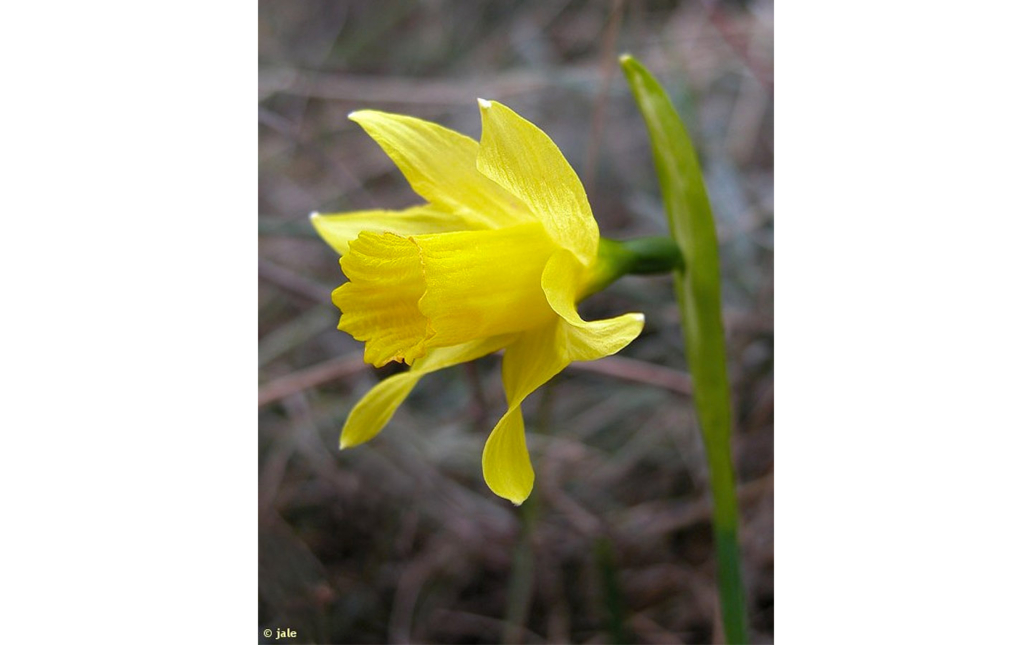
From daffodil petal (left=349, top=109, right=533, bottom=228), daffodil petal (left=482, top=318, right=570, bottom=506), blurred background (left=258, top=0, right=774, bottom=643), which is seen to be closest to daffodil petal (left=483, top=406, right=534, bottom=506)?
daffodil petal (left=482, top=318, right=570, bottom=506)

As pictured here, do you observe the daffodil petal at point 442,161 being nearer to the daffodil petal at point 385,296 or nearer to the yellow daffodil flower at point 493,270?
the yellow daffodil flower at point 493,270

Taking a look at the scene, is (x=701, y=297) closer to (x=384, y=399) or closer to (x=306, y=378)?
(x=384, y=399)

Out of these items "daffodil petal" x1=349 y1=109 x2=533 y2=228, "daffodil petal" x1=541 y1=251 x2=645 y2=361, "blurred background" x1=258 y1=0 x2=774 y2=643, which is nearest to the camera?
"daffodil petal" x1=541 y1=251 x2=645 y2=361

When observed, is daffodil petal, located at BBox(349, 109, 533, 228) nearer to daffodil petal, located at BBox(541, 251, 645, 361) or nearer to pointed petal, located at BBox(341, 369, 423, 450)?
daffodil petal, located at BBox(541, 251, 645, 361)

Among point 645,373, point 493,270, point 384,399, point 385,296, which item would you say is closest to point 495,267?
point 493,270

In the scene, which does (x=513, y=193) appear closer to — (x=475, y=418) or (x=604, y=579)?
(x=604, y=579)

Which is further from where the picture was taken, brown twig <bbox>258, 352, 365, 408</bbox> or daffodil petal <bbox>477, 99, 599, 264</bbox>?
brown twig <bbox>258, 352, 365, 408</bbox>
